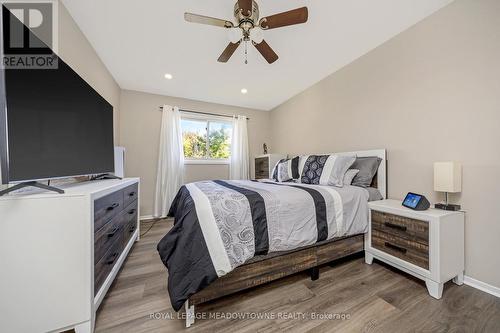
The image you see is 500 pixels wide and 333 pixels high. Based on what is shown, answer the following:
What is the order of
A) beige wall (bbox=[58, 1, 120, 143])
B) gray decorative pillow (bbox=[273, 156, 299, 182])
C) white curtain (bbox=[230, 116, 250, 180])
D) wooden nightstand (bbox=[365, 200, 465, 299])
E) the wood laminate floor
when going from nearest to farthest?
the wood laminate floor
wooden nightstand (bbox=[365, 200, 465, 299])
beige wall (bbox=[58, 1, 120, 143])
gray decorative pillow (bbox=[273, 156, 299, 182])
white curtain (bbox=[230, 116, 250, 180])

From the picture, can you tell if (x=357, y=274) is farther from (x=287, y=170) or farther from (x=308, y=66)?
(x=308, y=66)

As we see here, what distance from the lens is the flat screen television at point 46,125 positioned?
90 cm

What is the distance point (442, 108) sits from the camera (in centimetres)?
172

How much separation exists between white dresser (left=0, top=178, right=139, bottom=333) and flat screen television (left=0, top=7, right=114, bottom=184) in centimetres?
17

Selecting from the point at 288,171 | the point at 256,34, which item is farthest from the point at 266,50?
the point at 288,171

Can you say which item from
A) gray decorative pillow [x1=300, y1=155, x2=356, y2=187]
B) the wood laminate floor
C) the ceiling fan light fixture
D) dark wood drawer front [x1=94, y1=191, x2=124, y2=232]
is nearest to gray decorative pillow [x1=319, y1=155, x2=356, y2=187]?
gray decorative pillow [x1=300, y1=155, x2=356, y2=187]

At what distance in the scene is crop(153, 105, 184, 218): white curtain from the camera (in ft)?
11.5

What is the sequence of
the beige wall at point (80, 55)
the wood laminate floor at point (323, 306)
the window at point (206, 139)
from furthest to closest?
the window at point (206, 139)
the beige wall at point (80, 55)
the wood laminate floor at point (323, 306)

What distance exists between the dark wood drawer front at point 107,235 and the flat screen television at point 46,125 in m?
0.43

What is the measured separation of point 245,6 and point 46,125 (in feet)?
5.07

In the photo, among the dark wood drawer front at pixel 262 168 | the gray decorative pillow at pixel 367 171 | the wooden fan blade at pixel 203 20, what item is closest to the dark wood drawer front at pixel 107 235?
the wooden fan blade at pixel 203 20

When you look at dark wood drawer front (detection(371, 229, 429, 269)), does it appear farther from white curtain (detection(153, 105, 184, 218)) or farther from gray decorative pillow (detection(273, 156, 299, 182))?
white curtain (detection(153, 105, 184, 218))

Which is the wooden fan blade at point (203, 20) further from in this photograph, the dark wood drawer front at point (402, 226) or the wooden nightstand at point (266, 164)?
the wooden nightstand at point (266, 164)

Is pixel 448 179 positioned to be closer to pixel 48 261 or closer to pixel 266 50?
pixel 266 50
